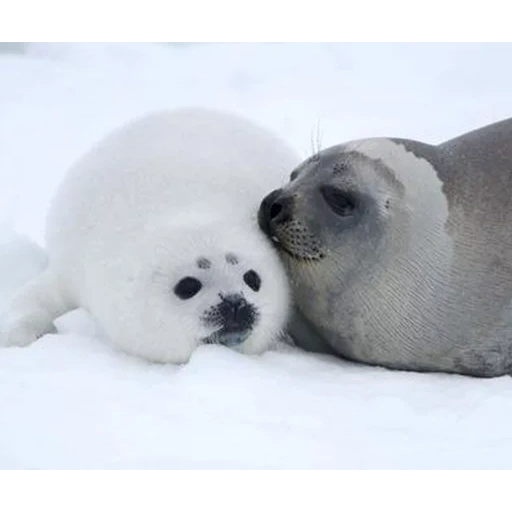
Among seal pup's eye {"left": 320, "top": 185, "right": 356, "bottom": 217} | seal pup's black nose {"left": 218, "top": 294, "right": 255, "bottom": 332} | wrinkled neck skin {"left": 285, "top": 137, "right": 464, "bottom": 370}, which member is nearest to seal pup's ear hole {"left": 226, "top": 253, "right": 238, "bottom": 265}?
seal pup's black nose {"left": 218, "top": 294, "right": 255, "bottom": 332}

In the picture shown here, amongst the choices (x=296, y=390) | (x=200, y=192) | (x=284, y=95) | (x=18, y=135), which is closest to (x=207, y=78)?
(x=284, y=95)

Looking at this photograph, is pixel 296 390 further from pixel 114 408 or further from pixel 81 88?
pixel 81 88

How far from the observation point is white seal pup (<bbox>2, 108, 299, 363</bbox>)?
3.31 meters

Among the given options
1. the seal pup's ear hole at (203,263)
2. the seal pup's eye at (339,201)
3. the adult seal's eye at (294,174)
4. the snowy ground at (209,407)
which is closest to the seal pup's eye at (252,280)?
the seal pup's ear hole at (203,263)

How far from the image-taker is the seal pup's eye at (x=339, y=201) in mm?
3482

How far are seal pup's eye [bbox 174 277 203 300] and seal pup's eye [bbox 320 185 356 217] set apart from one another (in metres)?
0.53

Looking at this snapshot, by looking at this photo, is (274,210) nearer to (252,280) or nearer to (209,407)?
(252,280)

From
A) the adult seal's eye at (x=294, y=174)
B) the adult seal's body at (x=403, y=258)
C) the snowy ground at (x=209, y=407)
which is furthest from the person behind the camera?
the adult seal's eye at (x=294, y=174)

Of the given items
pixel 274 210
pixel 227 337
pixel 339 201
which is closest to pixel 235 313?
pixel 227 337

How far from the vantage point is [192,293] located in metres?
3.30

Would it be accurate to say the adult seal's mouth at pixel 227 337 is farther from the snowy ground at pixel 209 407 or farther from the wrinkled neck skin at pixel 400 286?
the wrinkled neck skin at pixel 400 286

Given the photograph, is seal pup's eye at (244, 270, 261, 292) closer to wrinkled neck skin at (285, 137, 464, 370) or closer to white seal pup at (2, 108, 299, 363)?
white seal pup at (2, 108, 299, 363)
